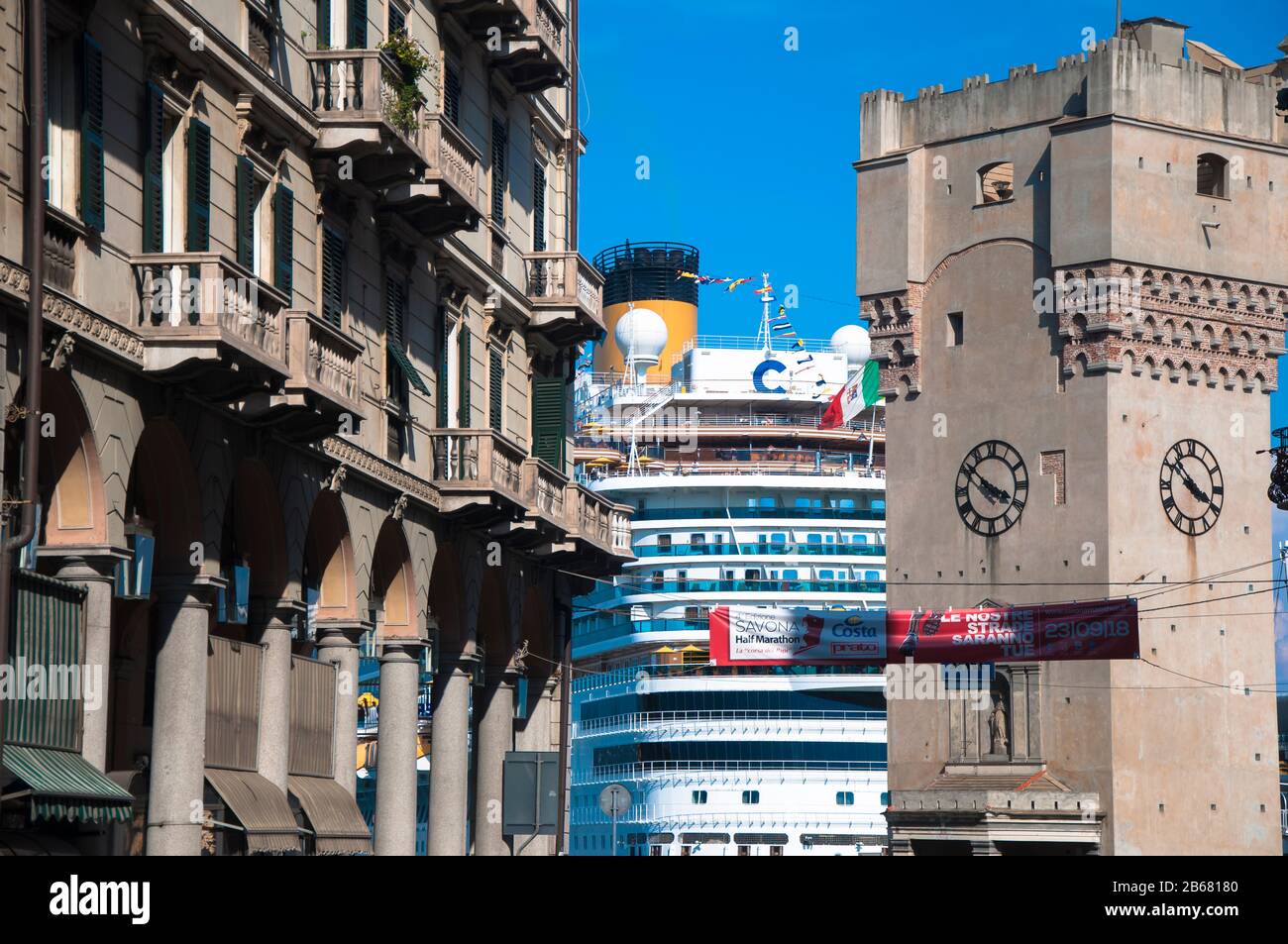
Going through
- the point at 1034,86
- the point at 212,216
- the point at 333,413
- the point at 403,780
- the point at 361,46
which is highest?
the point at 1034,86

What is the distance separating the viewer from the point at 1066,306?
63562mm

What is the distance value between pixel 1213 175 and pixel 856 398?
81.7ft

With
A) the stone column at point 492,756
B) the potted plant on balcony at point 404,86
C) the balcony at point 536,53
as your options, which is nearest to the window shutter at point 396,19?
the potted plant on balcony at point 404,86

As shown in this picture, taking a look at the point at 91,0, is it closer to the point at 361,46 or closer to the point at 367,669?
the point at 361,46

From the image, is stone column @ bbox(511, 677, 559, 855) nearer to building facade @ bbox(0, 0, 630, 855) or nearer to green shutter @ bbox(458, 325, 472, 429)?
building facade @ bbox(0, 0, 630, 855)

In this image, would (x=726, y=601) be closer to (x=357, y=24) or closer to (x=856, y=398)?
(x=856, y=398)

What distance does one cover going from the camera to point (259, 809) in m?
26.7

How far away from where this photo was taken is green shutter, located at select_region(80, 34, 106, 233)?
72.6 feet

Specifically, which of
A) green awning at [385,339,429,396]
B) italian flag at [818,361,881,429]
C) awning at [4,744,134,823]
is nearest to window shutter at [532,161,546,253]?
green awning at [385,339,429,396]

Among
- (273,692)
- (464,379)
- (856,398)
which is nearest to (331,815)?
(273,692)

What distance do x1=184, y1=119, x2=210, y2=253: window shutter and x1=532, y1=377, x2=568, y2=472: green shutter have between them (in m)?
16.8
